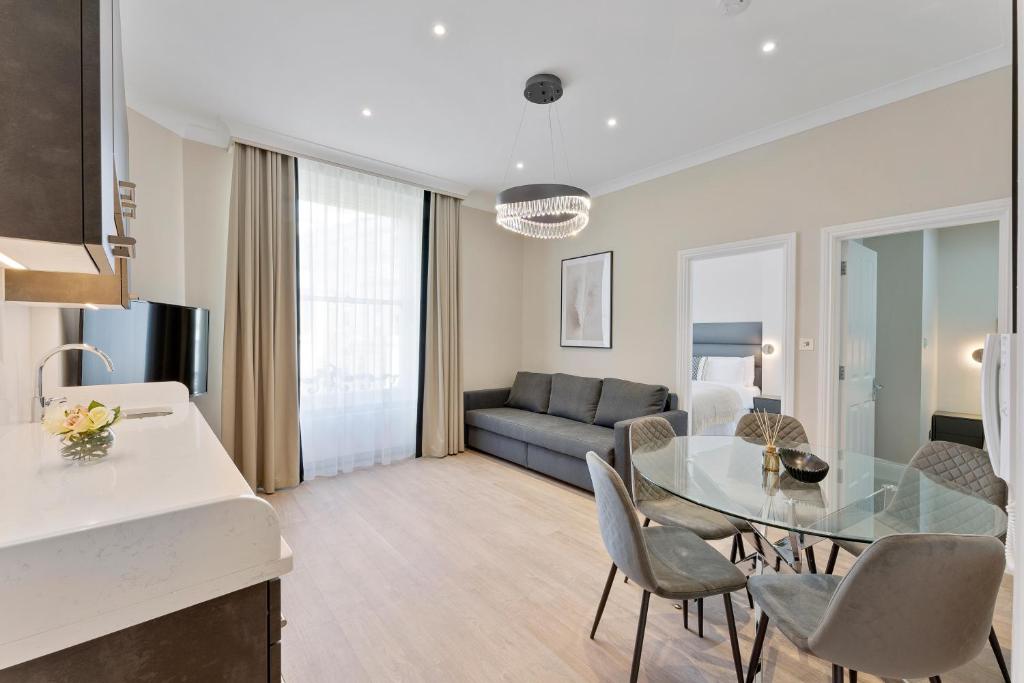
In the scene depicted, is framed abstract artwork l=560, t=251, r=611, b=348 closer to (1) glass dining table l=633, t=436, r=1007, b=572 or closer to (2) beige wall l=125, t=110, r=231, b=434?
(1) glass dining table l=633, t=436, r=1007, b=572

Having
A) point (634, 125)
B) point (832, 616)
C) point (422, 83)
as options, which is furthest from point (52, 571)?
point (634, 125)

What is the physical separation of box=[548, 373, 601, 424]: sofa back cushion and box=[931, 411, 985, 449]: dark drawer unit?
3.07 m

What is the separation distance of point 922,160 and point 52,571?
414 centimetres

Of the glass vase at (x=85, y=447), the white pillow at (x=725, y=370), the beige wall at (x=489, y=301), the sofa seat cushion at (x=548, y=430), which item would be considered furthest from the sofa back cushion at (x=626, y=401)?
the glass vase at (x=85, y=447)

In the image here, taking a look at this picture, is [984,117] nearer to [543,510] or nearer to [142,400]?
[543,510]

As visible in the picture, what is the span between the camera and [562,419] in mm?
4512

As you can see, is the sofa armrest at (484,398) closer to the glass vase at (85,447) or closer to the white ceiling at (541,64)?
the white ceiling at (541,64)

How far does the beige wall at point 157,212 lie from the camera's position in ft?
9.85

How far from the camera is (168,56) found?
253cm

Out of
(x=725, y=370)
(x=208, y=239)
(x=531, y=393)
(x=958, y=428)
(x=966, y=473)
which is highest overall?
(x=208, y=239)

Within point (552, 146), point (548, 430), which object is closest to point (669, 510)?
point (548, 430)

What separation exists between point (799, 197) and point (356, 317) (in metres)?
3.88

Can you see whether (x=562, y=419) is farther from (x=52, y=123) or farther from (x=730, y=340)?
(x=52, y=123)

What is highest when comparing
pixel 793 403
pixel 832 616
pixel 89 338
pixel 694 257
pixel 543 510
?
pixel 694 257
